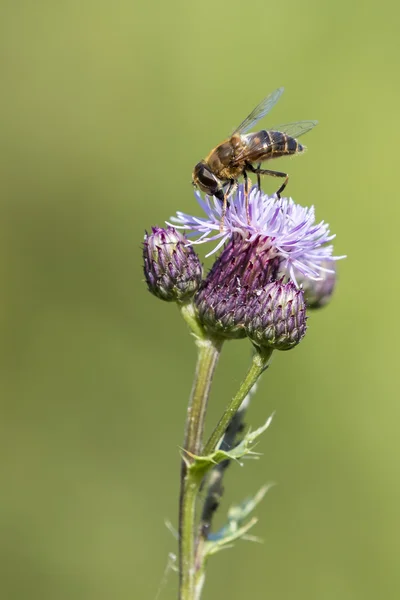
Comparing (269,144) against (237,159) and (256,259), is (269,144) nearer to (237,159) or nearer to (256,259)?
(237,159)

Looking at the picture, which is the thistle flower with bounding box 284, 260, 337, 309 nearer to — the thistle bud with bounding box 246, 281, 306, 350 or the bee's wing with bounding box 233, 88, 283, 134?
the bee's wing with bounding box 233, 88, 283, 134

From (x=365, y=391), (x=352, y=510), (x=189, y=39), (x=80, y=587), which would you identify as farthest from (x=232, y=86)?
(x=80, y=587)

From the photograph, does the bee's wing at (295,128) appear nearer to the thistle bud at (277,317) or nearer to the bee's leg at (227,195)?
the bee's leg at (227,195)

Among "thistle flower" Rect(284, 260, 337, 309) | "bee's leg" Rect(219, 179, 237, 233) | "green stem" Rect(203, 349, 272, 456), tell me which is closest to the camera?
"green stem" Rect(203, 349, 272, 456)

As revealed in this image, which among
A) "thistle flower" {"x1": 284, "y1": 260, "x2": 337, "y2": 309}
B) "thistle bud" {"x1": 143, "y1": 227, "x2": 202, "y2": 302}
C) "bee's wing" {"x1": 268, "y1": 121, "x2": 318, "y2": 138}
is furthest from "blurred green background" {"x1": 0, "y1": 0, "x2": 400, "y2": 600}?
"thistle bud" {"x1": 143, "y1": 227, "x2": 202, "y2": 302}

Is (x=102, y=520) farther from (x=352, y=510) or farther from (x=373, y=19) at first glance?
(x=373, y=19)

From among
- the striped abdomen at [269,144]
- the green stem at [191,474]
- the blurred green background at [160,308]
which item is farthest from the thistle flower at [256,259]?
the blurred green background at [160,308]
